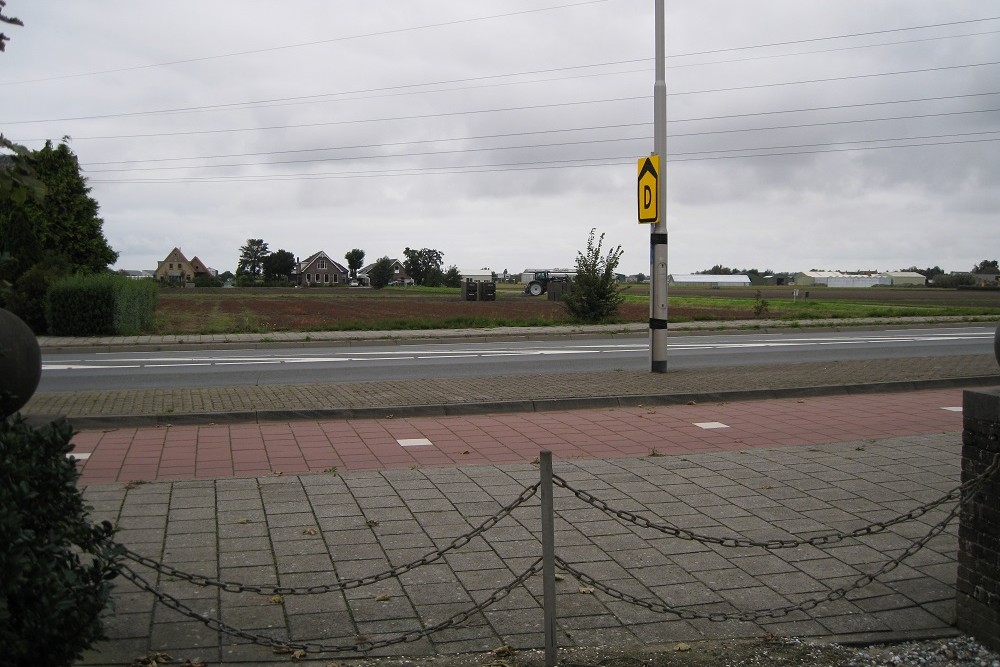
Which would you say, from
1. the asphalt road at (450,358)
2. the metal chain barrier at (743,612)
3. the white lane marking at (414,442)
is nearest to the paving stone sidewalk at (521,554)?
the metal chain barrier at (743,612)

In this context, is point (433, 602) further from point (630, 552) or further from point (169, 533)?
point (169, 533)

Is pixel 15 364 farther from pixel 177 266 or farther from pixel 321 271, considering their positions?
pixel 177 266

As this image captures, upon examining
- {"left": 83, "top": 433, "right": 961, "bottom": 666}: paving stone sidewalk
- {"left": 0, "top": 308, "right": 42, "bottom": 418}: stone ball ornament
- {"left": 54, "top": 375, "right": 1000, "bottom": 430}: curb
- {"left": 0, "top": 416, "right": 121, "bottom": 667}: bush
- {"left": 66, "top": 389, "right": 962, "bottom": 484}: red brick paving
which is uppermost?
{"left": 0, "top": 308, "right": 42, "bottom": 418}: stone ball ornament

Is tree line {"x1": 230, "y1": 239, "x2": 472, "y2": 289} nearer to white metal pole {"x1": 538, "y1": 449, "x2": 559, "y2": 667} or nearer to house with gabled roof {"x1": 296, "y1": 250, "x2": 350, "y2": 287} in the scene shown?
house with gabled roof {"x1": 296, "y1": 250, "x2": 350, "y2": 287}

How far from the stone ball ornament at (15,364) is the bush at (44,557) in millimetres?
236

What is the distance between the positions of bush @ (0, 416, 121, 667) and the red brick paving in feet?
12.7

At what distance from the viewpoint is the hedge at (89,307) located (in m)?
24.0

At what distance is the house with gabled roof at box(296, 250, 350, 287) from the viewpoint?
488 ft

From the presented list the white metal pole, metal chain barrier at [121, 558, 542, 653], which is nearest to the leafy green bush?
metal chain barrier at [121, 558, 542, 653]

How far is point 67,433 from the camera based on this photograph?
135 inches

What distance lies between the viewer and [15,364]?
3785mm

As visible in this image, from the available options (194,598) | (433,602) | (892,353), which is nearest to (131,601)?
(194,598)

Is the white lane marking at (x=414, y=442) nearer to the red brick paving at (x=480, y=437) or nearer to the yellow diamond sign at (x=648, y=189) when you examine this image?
the red brick paving at (x=480, y=437)

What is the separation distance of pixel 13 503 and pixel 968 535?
13.9 feet
